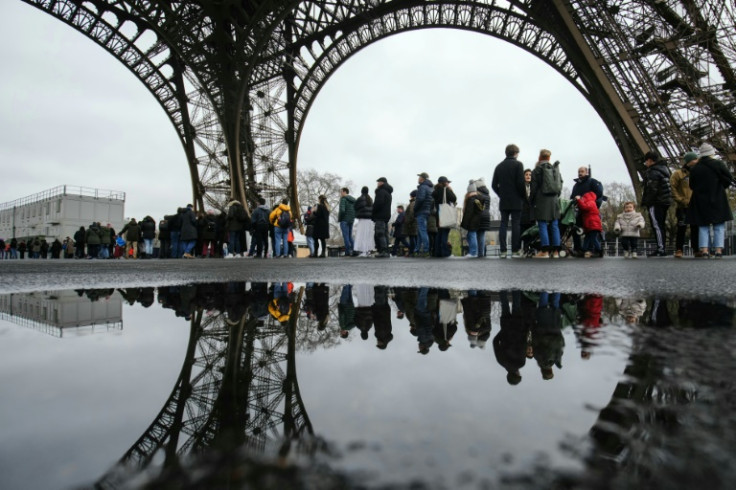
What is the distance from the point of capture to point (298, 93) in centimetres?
2319

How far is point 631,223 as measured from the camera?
361 inches

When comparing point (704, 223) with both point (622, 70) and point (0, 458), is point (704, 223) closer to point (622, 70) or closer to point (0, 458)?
point (0, 458)

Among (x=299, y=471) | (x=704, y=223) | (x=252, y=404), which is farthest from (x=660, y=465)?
(x=704, y=223)

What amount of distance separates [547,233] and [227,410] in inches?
308

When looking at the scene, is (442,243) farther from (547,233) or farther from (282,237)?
(282,237)

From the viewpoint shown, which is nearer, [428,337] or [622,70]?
[428,337]

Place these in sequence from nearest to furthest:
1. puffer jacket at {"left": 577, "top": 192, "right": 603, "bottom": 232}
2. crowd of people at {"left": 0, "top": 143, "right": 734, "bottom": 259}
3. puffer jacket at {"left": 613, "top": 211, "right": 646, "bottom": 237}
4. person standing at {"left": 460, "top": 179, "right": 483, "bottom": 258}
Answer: crowd of people at {"left": 0, "top": 143, "right": 734, "bottom": 259} → puffer jacket at {"left": 577, "top": 192, "right": 603, "bottom": 232} → person standing at {"left": 460, "top": 179, "right": 483, "bottom": 258} → puffer jacket at {"left": 613, "top": 211, "right": 646, "bottom": 237}

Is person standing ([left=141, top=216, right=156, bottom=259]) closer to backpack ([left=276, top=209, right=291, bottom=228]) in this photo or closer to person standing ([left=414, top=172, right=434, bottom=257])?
backpack ([left=276, top=209, right=291, bottom=228])

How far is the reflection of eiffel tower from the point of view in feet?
1.46

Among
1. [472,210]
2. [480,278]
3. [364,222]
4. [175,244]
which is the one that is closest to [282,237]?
[364,222]

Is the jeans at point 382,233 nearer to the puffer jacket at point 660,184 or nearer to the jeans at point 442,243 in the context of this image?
the jeans at point 442,243

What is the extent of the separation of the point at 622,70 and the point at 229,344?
61.6 feet

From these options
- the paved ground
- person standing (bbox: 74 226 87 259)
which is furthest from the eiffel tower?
the paved ground

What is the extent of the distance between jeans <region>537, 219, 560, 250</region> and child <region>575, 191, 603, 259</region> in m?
0.76
